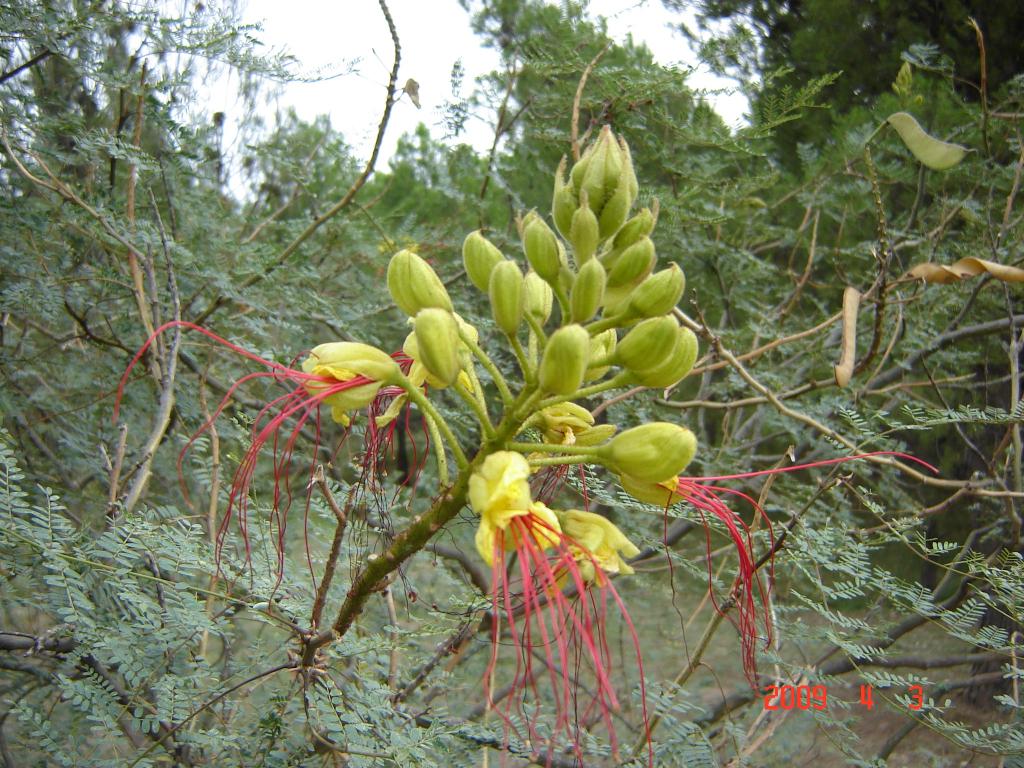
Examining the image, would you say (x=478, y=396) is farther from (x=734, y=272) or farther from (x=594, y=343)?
(x=734, y=272)

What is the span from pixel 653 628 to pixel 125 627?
11.9 ft

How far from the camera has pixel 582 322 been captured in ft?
3.48

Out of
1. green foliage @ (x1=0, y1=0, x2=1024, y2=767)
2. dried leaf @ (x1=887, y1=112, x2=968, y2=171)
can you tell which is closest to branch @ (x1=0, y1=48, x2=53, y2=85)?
green foliage @ (x1=0, y1=0, x2=1024, y2=767)

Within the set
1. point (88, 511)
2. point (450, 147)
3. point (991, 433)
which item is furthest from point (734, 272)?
point (88, 511)

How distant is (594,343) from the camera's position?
1.12 meters

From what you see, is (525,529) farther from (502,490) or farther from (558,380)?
(558,380)

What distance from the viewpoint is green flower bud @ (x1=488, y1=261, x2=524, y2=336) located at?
1.02 meters

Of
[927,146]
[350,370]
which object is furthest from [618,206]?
[927,146]

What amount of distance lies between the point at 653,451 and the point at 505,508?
8.5 inches

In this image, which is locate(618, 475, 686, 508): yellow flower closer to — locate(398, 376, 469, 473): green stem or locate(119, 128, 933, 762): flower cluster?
locate(119, 128, 933, 762): flower cluster

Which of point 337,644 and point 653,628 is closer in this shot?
point 337,644

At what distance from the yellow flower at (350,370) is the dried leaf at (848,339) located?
2.45 feet

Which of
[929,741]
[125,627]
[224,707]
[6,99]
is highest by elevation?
[6,99]

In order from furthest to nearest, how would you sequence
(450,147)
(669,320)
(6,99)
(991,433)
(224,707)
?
1. (991,433)
2. (450,147)
3. (6,99)
4. (224,707)
5. (669,320)
